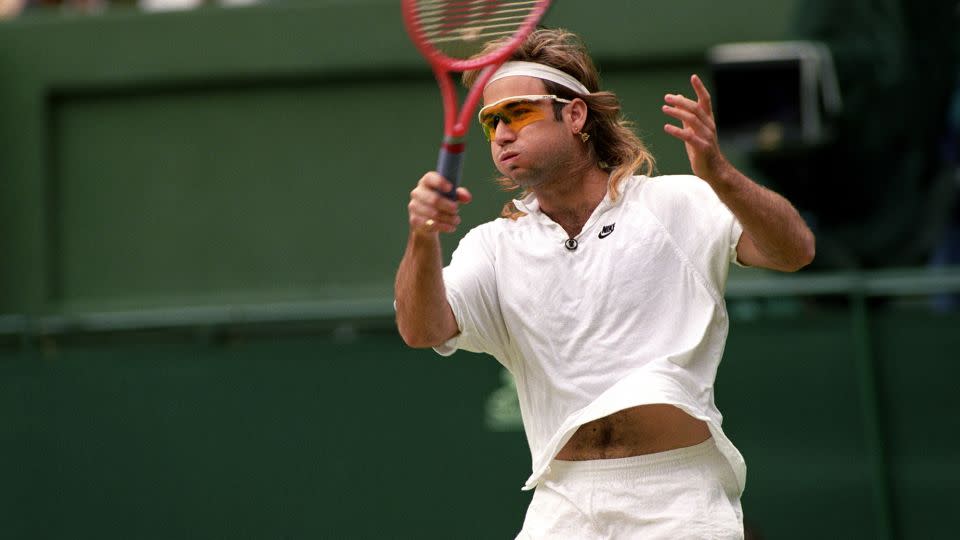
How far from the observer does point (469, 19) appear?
3.98m

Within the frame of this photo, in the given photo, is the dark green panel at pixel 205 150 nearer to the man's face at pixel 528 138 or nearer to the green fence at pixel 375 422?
the green fence at pixel 375 422

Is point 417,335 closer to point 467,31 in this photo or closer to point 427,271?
point 427,271

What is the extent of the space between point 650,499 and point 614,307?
0.52m

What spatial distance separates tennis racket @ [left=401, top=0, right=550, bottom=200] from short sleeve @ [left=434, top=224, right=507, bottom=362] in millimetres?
432

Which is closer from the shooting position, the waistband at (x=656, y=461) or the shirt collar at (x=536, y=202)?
the waistband at (x=656, y=461)

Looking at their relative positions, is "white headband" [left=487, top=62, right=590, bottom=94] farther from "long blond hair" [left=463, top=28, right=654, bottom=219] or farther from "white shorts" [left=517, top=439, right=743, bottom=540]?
"white shorts" [left=517, top=439, right=743, bottom=540]

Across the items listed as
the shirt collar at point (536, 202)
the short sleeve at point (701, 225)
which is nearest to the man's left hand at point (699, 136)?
the short sleeve at point (701, 225)

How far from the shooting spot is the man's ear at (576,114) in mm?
3990

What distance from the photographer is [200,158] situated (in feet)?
34.2

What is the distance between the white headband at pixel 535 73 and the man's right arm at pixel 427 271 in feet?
2.05

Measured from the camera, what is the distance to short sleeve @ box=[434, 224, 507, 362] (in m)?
3.85

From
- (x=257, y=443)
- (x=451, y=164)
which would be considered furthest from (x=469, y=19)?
(x=257, y=443)

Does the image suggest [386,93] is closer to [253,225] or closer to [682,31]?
[253,225]

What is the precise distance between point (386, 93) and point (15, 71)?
2.80 m
